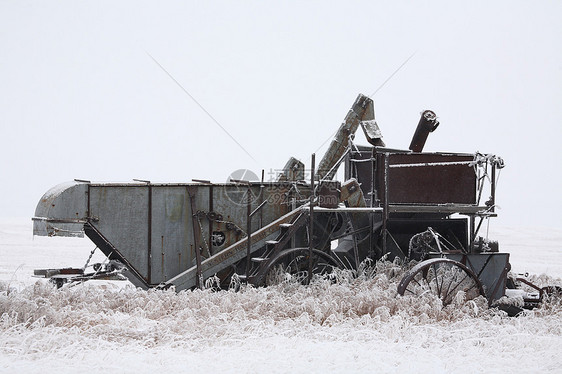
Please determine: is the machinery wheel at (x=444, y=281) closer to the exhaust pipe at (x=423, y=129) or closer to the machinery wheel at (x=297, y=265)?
the machinery wheel at (x=297, y=265)

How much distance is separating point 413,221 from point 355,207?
56.8 inches

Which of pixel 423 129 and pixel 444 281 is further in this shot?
pixel 423 129

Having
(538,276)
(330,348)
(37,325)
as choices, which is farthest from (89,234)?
(538,276)

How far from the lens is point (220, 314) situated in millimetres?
8102

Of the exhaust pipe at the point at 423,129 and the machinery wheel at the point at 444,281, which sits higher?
the exhaust pipe at the point at 423,129

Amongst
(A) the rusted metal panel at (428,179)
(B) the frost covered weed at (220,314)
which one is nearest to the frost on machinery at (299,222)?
(A) the rusted metal panel at (428,179)

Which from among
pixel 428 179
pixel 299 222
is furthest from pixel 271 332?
pixel 428 179

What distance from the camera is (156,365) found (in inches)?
243

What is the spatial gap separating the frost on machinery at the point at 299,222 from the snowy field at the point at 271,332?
63cm

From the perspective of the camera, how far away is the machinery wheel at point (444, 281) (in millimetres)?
8893

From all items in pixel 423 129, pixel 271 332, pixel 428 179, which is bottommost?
pixel 271 332

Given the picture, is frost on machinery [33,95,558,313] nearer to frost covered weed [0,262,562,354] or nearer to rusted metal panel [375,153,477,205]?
rusted metal panel [375,153,477,205]

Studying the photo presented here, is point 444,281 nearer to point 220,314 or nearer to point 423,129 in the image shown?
point 220,314

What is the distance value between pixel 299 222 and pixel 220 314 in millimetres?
2749
